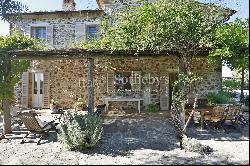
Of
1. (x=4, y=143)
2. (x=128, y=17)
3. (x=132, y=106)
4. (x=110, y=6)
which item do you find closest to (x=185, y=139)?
(x=128, y=17)

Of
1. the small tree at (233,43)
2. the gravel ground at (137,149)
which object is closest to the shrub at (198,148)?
the gravel ground at (137,149)

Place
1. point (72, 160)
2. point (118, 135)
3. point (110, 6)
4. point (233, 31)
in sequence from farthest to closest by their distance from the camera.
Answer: point (110, 6) < point (118, 135) < point (233, 31) < point (72, 160)

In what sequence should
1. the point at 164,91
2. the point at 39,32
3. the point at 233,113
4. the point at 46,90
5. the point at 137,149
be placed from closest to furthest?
the point at 137,149 → the point at 233,113 → the point at 164,91 → the point at 46,90 → the point at 39,32

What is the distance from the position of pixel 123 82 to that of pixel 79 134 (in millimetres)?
7709

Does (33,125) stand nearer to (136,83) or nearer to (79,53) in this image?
(79,53)

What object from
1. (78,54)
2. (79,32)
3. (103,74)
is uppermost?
(79,32)

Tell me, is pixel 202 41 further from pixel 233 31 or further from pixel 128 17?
pixel 128 17

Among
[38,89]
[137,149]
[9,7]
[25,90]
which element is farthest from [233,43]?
[25,90]

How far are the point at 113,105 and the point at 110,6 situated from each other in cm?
514

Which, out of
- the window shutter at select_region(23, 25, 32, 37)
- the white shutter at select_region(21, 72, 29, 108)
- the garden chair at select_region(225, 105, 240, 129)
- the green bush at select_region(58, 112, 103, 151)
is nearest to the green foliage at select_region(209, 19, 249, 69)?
the garden chair at select_region(225, 105, 240, 129)

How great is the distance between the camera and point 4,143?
345 inches

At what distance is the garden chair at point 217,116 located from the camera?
9.61 meters

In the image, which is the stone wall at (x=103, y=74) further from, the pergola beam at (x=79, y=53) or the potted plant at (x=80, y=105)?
the pergola beam at (x=79, y=53)

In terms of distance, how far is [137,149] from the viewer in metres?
7.79
